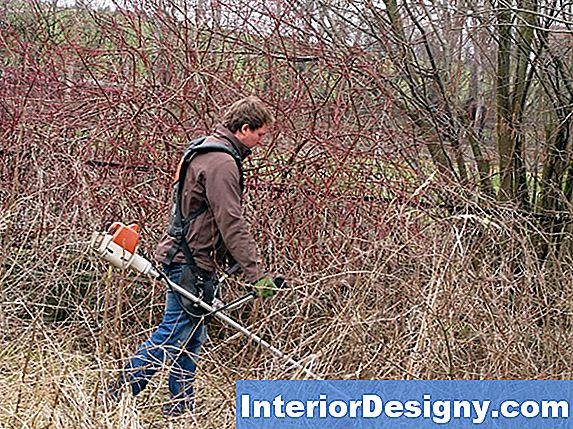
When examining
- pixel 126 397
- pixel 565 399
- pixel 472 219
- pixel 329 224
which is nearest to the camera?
pixel 126 397

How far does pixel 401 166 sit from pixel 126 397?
250 centimetres

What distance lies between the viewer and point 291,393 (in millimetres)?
4293

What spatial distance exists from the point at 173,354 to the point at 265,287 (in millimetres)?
630

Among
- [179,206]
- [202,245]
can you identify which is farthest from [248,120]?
[202,245]

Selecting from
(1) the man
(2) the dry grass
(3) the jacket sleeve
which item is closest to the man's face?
(1) the man

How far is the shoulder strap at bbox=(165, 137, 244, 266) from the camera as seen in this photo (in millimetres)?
4332

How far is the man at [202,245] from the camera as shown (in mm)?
4266

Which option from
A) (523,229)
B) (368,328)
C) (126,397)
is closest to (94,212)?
(126,397)

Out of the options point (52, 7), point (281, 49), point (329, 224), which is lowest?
point (329, 224)

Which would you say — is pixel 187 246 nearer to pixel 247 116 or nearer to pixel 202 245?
pixel 202 245

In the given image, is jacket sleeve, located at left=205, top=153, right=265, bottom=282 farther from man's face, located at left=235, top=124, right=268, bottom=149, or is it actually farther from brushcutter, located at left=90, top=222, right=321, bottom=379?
brushcutter, located at left=90, top=222, right=321, bottom=379

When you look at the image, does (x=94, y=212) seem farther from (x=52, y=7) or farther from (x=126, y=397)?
(x=52, y=7)

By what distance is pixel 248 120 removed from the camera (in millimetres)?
4375

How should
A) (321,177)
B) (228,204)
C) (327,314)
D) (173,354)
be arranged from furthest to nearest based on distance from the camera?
(321,177), (327,314), (173,354), (228,204)
